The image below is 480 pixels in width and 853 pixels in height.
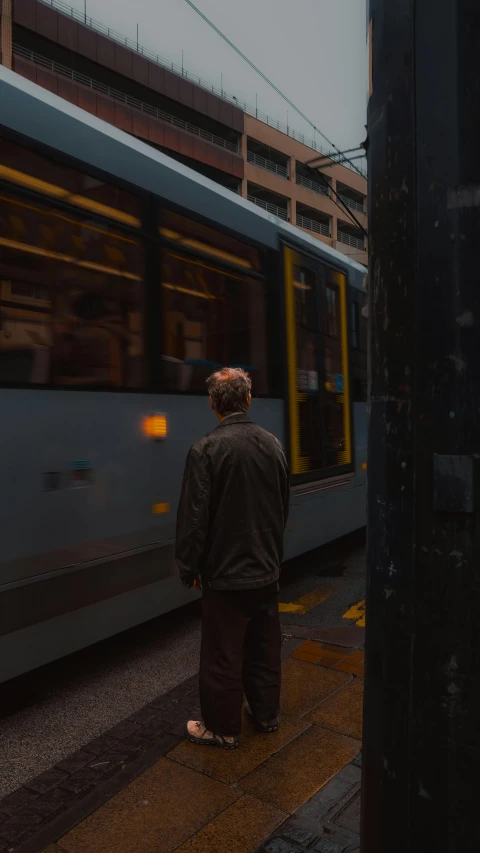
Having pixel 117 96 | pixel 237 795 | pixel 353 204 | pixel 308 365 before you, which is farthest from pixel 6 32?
pixel 237 795

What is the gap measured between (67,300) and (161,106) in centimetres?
3371

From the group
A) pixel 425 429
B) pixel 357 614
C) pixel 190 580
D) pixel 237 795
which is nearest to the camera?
pixel 425 429

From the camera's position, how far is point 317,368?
707cm

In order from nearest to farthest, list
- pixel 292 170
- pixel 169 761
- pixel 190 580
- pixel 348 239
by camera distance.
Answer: pixel 169 761, pixel 190 580, pixel 292 170, pixel 348 239

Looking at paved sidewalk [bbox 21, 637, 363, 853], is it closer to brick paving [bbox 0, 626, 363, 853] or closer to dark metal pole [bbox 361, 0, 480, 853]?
brick paving [bbox 0, 626, 363, 853]

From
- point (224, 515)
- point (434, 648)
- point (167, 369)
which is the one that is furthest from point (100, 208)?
point (434, 648)

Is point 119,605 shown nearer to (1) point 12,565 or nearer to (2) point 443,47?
(1) point 12,565

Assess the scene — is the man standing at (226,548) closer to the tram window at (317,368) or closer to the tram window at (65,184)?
the tram window at (65,184)

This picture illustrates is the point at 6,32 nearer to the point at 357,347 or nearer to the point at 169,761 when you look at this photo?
the point at 357,347

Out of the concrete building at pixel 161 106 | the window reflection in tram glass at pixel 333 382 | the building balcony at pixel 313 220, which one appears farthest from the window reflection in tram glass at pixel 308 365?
the building balcony at pixel 313 220

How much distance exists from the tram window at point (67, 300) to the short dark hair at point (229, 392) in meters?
1.05

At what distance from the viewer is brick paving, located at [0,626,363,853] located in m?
2.51

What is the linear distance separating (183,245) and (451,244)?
369 cm

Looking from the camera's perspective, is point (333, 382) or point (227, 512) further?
point (333, 382)
